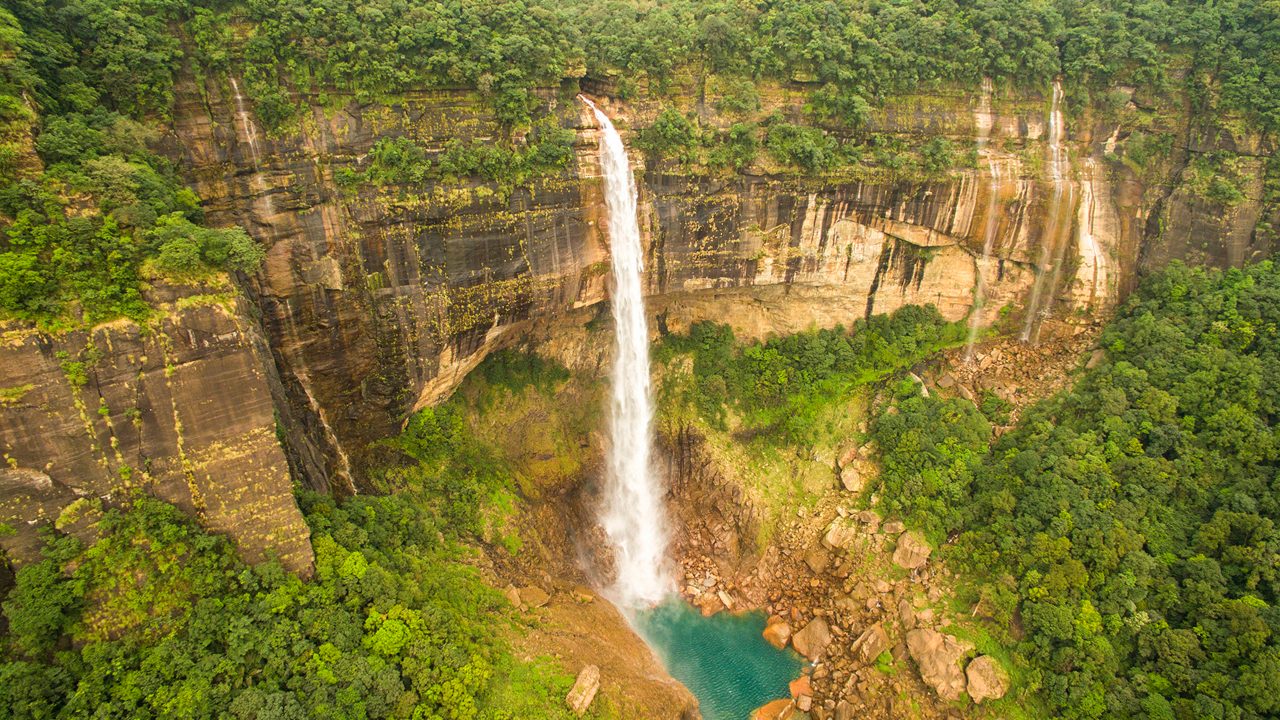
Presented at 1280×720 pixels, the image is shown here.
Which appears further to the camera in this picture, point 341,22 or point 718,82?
point 718,82

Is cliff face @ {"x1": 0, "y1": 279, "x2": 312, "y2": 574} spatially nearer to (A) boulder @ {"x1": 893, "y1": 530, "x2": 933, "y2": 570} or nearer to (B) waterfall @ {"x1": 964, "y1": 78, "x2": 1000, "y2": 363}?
(A) boulder @ {"x1": 893, "y1": 530, "x2": 933, "y2": 570}

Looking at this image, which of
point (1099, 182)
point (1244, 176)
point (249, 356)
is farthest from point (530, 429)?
point (1244, 176)

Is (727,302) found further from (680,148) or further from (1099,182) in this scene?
(1099,182)

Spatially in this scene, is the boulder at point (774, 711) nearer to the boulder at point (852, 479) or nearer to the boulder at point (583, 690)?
the boulder at point (583, 690)

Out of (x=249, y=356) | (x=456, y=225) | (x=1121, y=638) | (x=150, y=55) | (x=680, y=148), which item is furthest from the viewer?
(x=680, y=148)

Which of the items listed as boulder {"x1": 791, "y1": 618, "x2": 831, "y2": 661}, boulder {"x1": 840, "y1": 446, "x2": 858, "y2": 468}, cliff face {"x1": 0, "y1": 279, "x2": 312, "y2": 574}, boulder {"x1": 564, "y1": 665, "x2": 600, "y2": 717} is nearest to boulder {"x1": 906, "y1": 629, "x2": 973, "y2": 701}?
boulder {"x1": 791, "y1": 618, "x2": 831, "y2": 661}

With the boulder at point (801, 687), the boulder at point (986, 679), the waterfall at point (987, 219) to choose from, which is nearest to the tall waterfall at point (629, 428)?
the boulder at point (801, 687)
